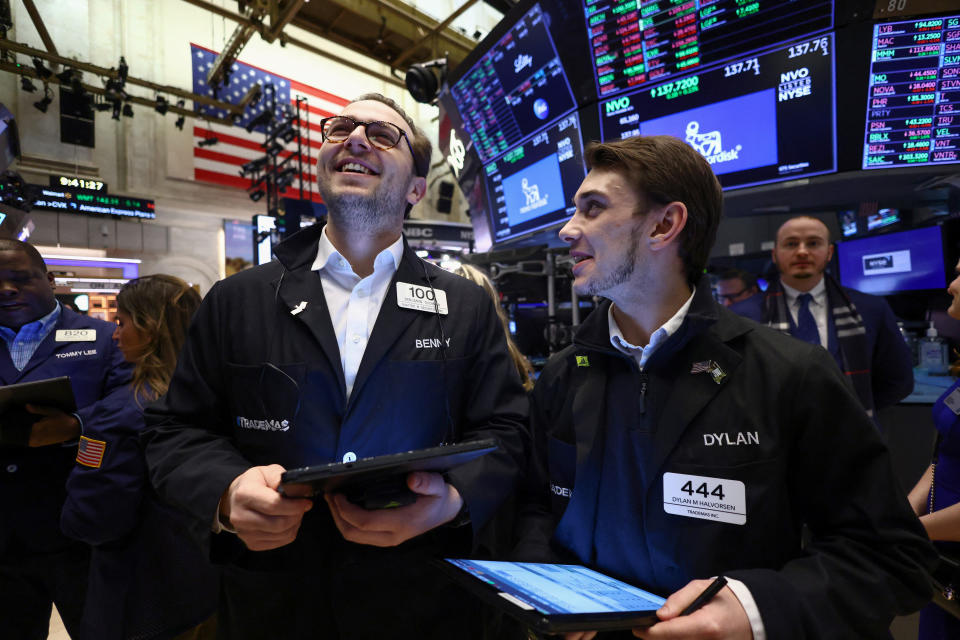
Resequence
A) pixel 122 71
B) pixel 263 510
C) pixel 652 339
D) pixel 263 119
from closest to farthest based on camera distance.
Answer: pixel 263 510
pixel 652 339
pixel 122 71
pixel 263 119

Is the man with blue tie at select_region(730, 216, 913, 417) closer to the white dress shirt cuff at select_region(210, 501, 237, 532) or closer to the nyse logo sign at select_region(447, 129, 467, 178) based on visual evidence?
the white dress shirt cuff at select_region(210, 501, 237, 532)

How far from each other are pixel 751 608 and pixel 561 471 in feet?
1.60

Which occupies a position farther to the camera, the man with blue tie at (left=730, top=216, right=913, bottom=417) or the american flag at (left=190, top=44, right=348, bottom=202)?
the american flag at (left=190, top=44, right=348, bottom=202)

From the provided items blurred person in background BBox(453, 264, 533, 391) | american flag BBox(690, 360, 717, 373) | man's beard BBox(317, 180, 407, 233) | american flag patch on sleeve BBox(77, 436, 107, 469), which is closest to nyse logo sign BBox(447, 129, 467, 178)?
blurred person in background BBox(453, 264, 533, 391)

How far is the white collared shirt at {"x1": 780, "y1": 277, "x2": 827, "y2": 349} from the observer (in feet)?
8.56

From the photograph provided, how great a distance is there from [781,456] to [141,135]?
1152 cm

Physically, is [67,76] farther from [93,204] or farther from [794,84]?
[794,84]

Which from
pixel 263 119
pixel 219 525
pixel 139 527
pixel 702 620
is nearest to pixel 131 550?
pixel 139 527

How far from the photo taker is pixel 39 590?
6.81ft

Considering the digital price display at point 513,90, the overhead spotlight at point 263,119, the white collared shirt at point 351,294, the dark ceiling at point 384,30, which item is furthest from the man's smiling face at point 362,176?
the overhead spotlight at point 263,119

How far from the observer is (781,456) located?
39.3 inches

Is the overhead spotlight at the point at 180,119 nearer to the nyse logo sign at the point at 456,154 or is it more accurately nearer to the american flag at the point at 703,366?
the nyse logo sign at the point at 456,154

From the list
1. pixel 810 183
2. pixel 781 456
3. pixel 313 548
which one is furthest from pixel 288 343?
pixel 810 183

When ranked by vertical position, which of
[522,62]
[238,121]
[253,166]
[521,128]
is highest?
[238,121]
